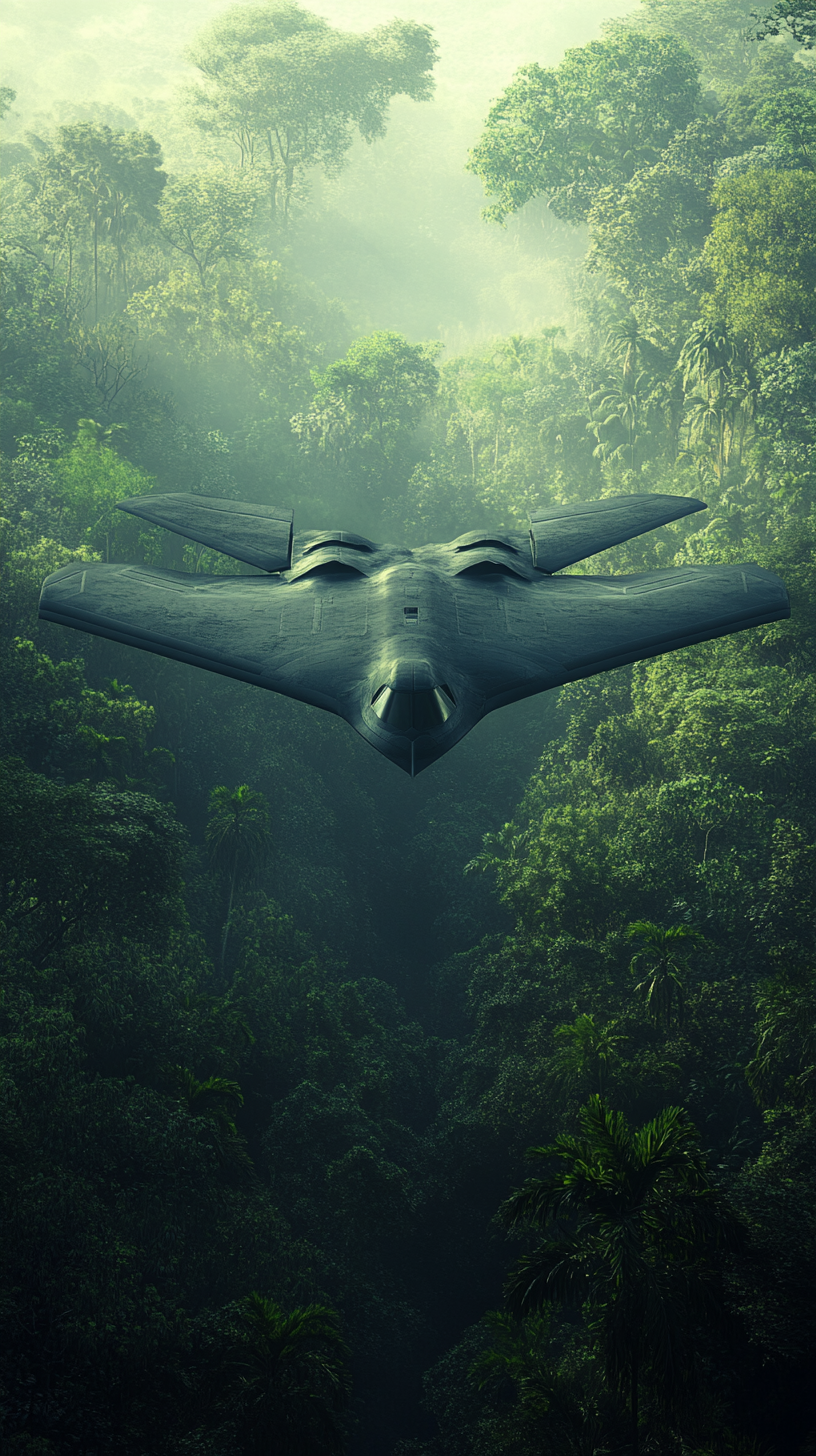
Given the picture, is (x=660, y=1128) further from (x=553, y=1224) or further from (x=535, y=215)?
(x=535, y=215)

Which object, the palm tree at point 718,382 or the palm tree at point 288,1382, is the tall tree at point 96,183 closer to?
the palm tree at point 718,382

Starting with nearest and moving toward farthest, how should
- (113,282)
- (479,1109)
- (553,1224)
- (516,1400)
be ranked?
1. (516,1400)
2. (553,1224)
3. (479,1109)
4. (113,282)

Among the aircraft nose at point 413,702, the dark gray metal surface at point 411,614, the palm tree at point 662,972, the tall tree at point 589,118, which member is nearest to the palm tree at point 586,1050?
the palm tree at point 662,972

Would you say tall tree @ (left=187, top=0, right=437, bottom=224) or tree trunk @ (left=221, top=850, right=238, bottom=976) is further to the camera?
tall tree @ (left=187, top=0, right=437, bottom=224)

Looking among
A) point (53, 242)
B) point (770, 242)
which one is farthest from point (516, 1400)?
point (53, 242)

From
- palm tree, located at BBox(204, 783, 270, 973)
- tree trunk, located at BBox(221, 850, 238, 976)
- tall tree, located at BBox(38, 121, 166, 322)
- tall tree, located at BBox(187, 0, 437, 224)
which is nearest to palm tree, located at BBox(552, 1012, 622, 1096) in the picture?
tree trunk, located at BBox(221, 850, 238, 976)

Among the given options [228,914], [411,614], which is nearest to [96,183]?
[228,914]

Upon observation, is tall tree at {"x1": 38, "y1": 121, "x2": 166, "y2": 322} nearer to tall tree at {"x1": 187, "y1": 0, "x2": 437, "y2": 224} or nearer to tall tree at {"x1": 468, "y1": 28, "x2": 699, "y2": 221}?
tall tree at {"x1": 187, "y1": 0, "x2": 437, "y2": 224}
